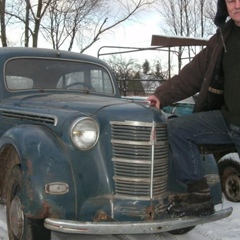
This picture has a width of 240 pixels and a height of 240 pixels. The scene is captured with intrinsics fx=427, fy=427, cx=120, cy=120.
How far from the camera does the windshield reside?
462 cm

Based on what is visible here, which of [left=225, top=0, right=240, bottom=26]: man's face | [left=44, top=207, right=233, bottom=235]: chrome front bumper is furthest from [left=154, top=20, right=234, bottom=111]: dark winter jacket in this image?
[left=44, top=207, right=233, bottom=235]: chrome front bumper

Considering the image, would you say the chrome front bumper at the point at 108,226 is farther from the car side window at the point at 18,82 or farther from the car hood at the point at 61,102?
the car side window at the point at 18,82

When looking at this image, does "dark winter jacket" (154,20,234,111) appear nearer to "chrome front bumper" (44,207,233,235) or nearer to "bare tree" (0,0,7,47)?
"chrome front bumper" (44,207,233,235)

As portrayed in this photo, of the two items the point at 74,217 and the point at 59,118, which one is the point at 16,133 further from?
the point at 74,217

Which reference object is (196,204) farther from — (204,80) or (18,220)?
(18,220)

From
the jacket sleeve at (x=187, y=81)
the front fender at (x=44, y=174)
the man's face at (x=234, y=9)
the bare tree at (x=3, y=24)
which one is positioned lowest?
the front fender at (x=44, y=174)

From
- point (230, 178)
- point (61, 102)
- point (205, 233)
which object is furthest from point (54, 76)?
point (230, 178)

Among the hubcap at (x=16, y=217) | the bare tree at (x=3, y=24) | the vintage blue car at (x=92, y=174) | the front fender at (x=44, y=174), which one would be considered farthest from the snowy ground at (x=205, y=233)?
the bare tree at (x=3, y=24)

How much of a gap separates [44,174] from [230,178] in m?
3.03

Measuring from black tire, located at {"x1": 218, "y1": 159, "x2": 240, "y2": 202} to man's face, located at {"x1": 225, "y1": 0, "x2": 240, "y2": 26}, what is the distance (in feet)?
8.75

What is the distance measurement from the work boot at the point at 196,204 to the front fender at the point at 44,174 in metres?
0.81

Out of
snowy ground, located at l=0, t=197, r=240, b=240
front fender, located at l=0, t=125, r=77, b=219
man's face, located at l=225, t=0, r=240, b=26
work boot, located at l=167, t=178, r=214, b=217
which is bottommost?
snowy ground, located at l=0, t=197, r=240, b=240

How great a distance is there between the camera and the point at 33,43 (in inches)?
658

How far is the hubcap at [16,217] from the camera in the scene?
3.49m
